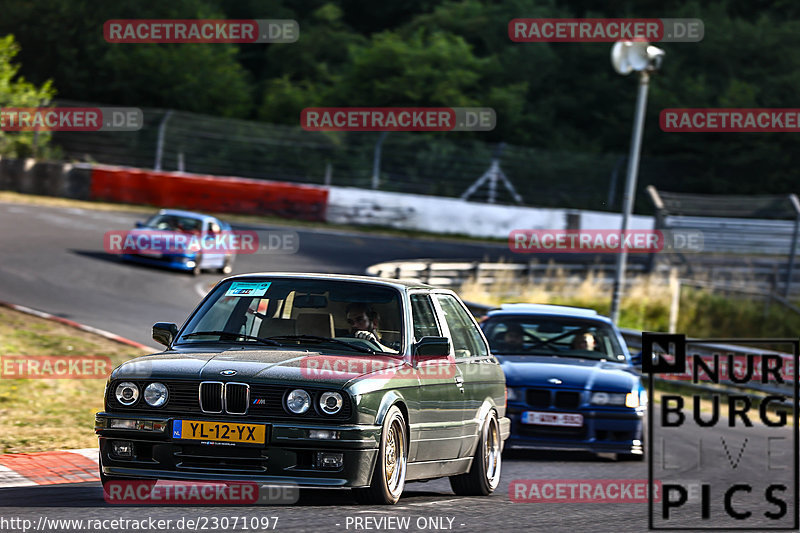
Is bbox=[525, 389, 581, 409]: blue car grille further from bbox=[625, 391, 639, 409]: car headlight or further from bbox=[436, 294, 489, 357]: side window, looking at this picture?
bbox=[436, 294, 489, 357]: side window

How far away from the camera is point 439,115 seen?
47.4 meters

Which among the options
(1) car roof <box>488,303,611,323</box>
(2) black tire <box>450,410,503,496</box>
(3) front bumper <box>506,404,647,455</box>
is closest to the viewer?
(2) black tire <box>450,410,503,496</box>

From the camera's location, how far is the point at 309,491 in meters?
8.23

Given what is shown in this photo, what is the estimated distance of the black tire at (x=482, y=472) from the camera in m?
8.78

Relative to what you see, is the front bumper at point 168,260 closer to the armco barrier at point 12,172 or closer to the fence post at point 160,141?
the armco barrier at point 12,172

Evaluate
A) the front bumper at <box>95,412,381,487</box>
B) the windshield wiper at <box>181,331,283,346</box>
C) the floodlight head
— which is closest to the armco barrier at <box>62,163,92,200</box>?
the floodlight head

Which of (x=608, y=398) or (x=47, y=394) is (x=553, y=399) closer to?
(x=608, y=398)

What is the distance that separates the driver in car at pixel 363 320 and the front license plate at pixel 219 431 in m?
1.26

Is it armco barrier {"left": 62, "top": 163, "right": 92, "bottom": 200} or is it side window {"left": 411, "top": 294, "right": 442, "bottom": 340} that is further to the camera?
armco barrier {"left": 62, "top": 163, "right": 92, "bottom": 200}

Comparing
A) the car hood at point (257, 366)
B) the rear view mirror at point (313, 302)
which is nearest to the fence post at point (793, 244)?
the rear view mirror at point (313, 302)

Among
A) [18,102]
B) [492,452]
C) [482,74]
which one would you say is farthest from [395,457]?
[482,74]

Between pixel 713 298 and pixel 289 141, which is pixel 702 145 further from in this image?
pixel 713 298

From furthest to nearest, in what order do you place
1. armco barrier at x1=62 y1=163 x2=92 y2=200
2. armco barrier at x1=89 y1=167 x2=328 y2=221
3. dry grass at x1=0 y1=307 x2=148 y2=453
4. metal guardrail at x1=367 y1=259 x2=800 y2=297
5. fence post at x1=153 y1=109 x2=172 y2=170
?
fence post at x1=153 y1=109 x2=172 y2=170, armco barrier at x1=62 y1=163 x2=92 y2=200, armco barrier at x1=89 y1=167 x2=328 y2=221, metal guardrail at x1=367 y1=259 x2=800 y2=297, dry grass at x1=0 y1=307 x2=148 y2=453

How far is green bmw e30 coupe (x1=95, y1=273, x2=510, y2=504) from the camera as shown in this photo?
22.6 ft
